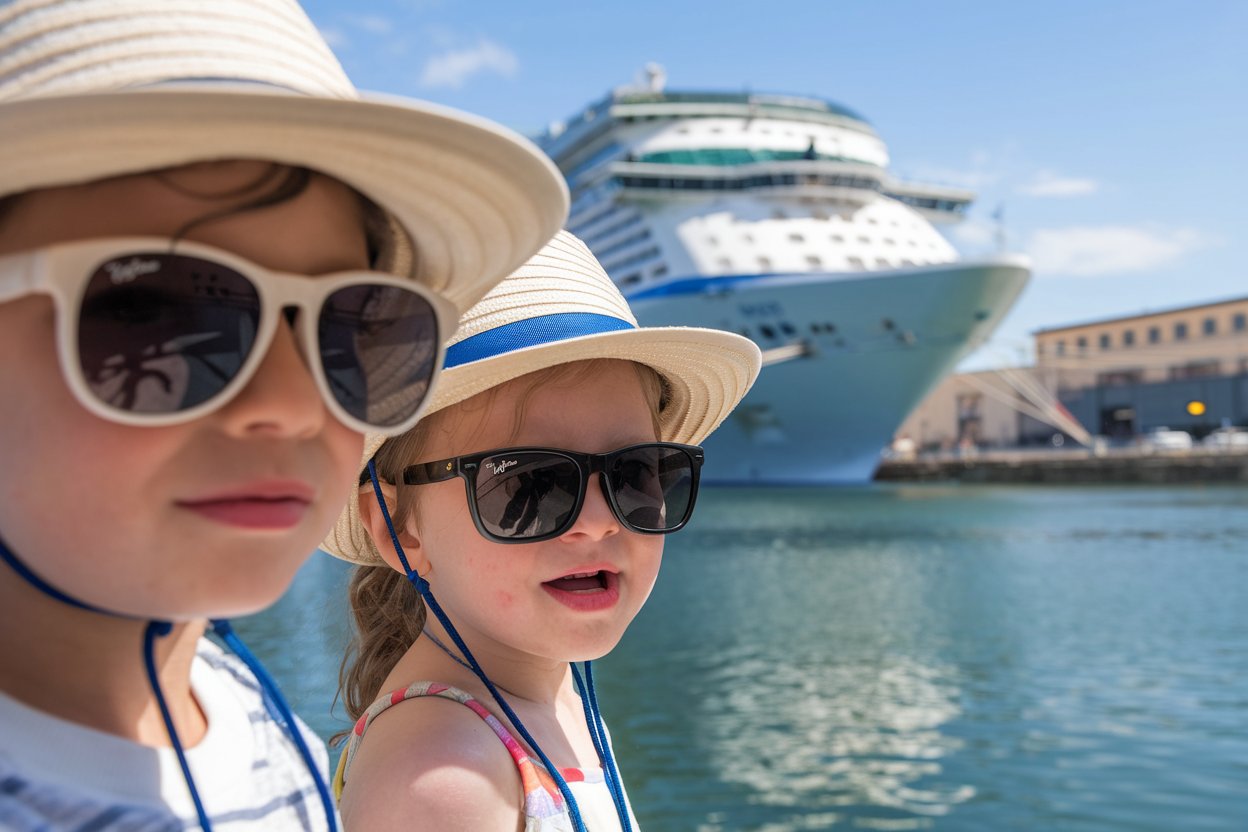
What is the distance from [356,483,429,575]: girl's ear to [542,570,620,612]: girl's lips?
16 cm

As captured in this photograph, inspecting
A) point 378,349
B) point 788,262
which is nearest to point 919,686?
point 378,349

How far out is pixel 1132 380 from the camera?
43250mm

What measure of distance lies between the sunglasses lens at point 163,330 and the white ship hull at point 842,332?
74.0ft

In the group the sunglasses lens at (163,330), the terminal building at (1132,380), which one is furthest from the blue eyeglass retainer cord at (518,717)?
the terminal building at (1132,380)

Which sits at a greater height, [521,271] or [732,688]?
[521,271]

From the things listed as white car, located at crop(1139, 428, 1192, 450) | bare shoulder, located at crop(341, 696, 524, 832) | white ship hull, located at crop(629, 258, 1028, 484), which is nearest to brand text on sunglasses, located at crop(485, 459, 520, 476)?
bare shoulder, located at crop(341, 696, 524, 832)

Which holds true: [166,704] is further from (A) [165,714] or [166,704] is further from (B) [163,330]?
(B) [163,330]

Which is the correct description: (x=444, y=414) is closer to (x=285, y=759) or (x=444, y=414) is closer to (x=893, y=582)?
(x=285, y=759)

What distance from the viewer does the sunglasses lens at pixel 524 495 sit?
3.66 feet

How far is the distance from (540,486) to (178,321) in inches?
23.6

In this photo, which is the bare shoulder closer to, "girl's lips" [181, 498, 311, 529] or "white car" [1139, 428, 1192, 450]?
"girl's lips" [181, 498, 311, 529]

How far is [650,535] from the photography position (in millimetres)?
1203

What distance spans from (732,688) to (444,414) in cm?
645

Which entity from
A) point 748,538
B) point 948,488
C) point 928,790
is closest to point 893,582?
point 748,538
